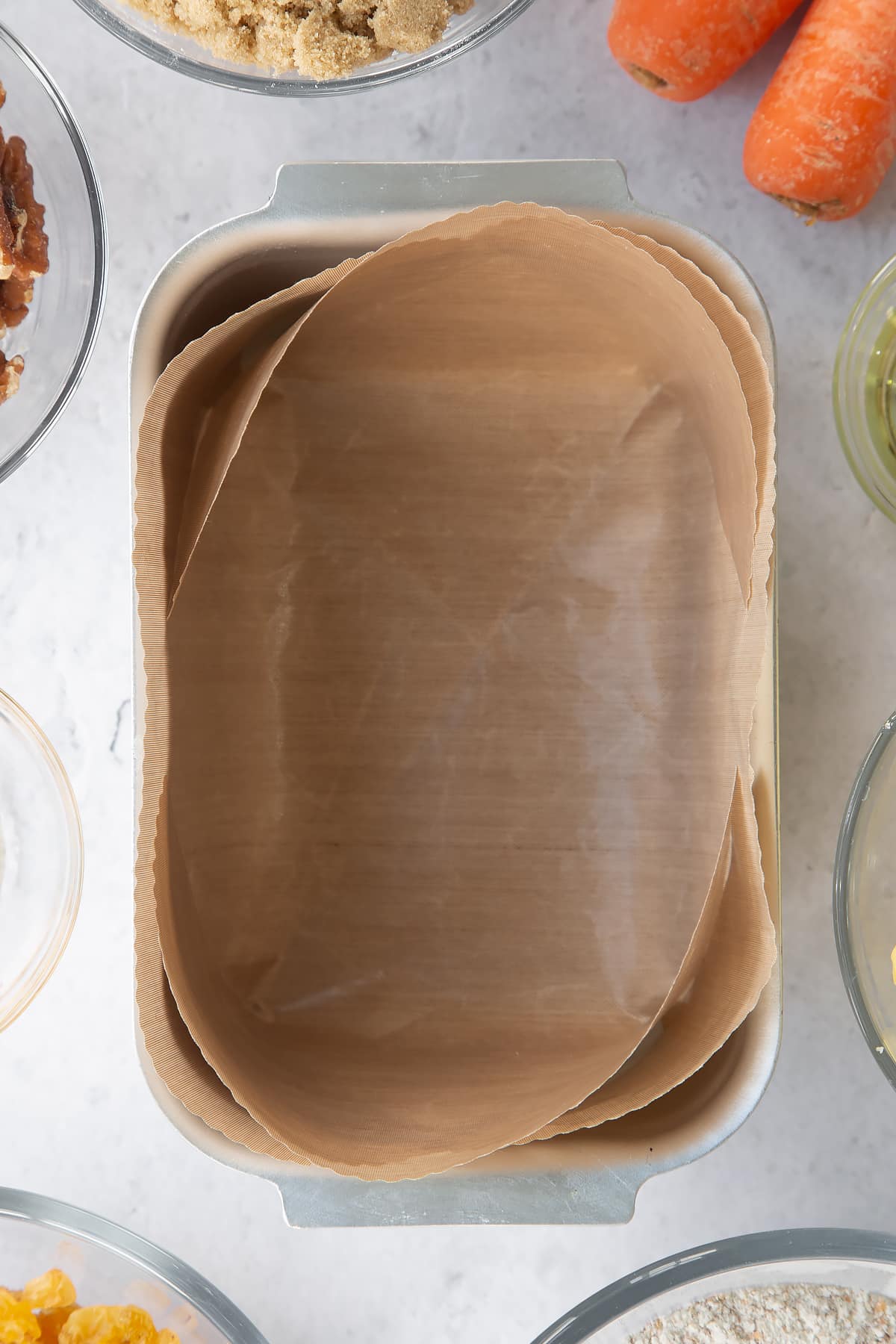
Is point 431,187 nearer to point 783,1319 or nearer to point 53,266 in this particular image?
point 53,266

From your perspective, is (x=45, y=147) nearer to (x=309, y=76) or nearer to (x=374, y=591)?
(x=309, y=76)

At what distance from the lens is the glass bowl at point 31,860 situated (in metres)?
0.54

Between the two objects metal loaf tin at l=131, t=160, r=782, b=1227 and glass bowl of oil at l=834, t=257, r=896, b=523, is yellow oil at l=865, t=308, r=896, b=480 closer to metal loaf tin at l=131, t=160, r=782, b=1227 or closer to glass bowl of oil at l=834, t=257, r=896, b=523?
glass bowl of oil at l=834, t=257, r=896, b=523

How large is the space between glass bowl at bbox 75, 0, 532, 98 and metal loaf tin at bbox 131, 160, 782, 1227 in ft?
0.31

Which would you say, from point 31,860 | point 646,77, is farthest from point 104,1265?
point 646,77

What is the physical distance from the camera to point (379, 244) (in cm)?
44

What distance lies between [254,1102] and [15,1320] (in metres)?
0.19

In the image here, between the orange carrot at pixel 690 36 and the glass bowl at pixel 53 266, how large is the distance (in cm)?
26

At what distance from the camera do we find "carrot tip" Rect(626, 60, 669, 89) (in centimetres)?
52

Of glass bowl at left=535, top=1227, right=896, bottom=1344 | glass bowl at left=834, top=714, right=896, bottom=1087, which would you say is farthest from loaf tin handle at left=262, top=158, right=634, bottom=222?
glass bowl at left=535, top=1227, right=896, bottom=1344

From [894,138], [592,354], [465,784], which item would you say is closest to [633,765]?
[465,784]

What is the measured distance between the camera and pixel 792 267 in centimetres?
54

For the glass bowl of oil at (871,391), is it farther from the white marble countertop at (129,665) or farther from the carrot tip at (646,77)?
the carrot tip at (646,77)

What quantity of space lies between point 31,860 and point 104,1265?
0.67 ft
